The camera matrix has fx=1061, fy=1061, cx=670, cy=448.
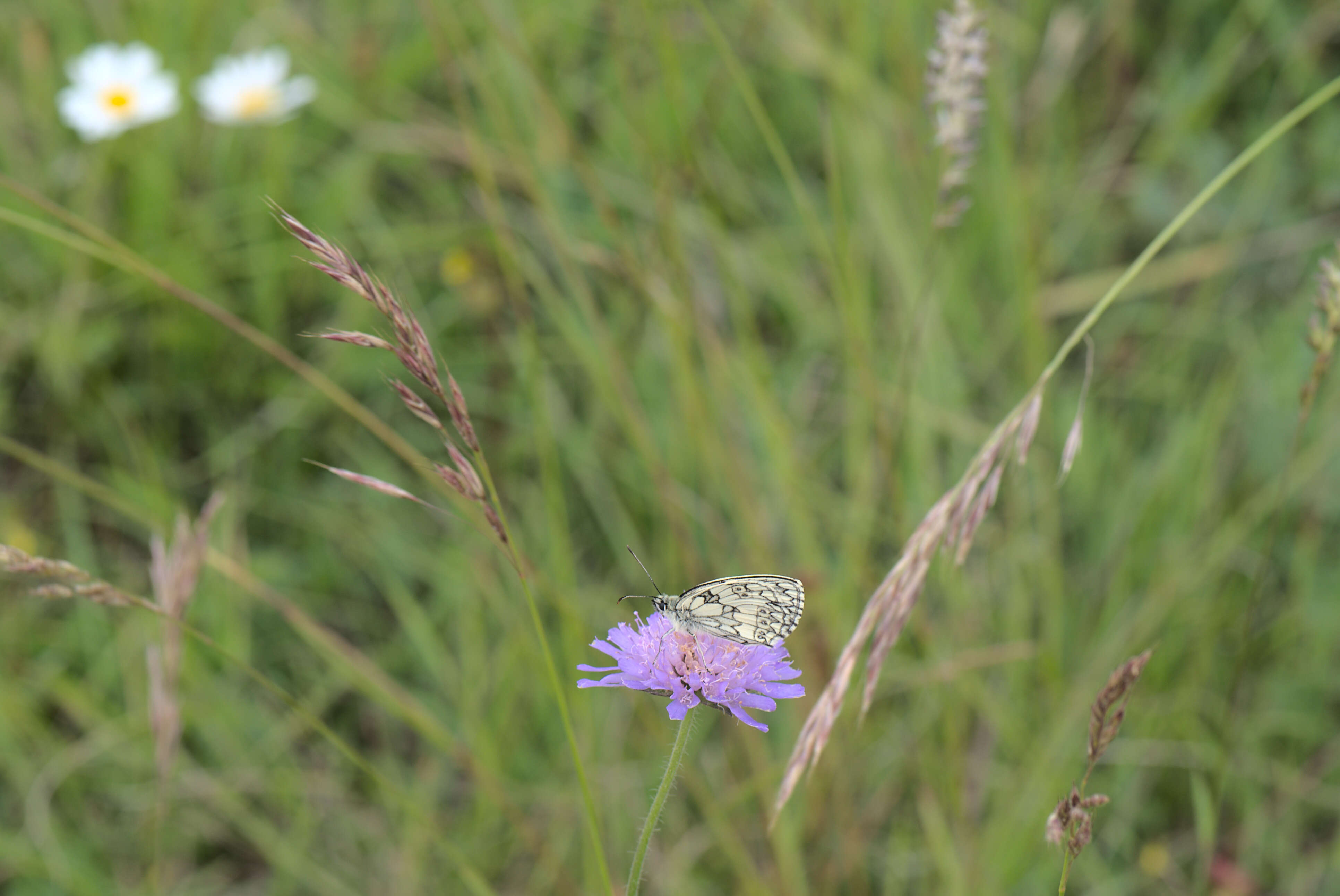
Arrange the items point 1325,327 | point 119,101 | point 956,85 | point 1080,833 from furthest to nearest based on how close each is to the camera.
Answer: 1. point 119,101
2. point 956,85
3. point 1325,327
4. point 1080,833

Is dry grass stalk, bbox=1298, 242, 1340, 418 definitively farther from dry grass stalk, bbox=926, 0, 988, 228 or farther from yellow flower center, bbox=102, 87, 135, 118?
yellow flower center, bbox=102, 87, 135, 118

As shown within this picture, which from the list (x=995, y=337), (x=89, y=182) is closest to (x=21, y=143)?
(x=89, y=182)

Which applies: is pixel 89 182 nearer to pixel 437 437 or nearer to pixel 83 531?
pixel 83 531

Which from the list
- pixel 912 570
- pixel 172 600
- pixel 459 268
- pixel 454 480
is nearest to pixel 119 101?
pixel 459 268

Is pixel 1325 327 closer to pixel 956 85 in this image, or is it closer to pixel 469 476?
pixel 956 85

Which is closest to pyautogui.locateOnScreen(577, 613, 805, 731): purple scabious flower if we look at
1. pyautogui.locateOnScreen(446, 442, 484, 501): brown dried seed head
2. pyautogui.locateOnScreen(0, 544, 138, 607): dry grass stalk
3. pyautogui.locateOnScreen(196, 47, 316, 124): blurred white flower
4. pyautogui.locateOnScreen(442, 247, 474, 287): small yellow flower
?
pyautogui.locateOnScreen(446, 442, 484, 501): brown dried seed head

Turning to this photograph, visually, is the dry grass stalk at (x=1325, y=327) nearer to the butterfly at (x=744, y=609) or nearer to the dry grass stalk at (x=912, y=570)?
the dry grass stalk at (x=912, y=570)

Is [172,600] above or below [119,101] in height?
below

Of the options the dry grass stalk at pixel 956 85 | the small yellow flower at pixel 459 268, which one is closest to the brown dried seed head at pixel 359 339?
the dry grass stalk at pixel 956 85
